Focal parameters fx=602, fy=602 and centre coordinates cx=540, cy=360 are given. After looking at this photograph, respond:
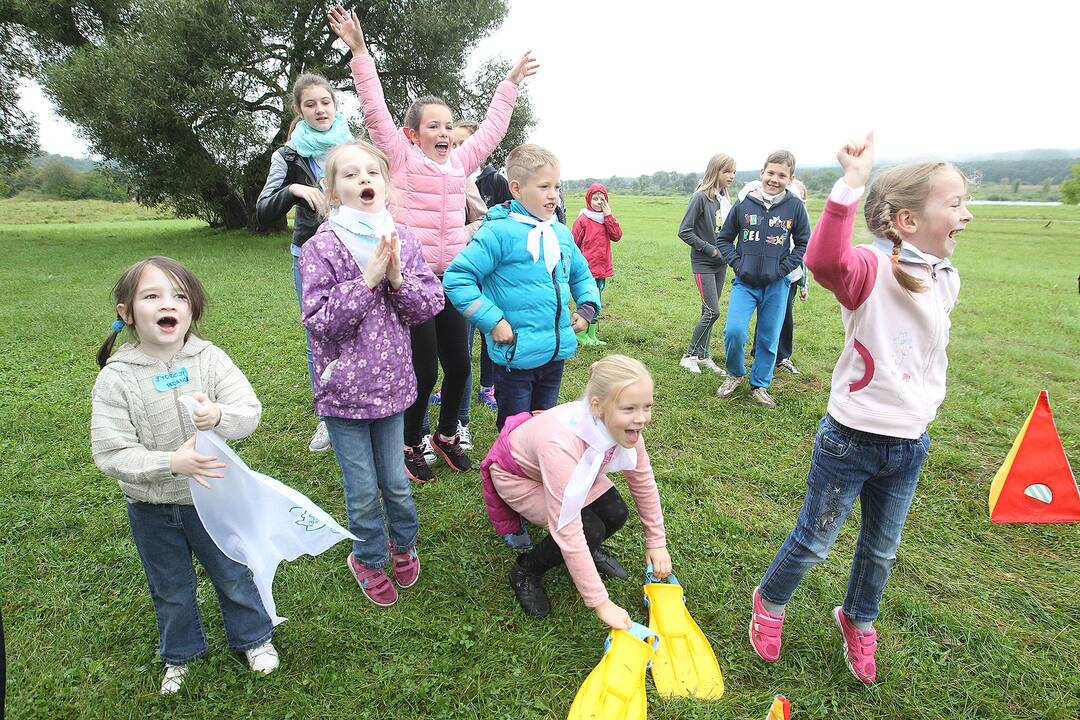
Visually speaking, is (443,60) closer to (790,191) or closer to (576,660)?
(790,191)

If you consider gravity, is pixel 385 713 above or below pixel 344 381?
below

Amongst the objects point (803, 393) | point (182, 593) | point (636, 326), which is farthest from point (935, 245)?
point (636, 326)

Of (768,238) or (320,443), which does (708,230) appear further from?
(320,443)

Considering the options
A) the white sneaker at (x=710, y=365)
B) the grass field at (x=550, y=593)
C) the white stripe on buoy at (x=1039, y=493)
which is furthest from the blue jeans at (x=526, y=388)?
the white sneaker at (x=710, y=365)

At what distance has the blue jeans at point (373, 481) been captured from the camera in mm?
2678

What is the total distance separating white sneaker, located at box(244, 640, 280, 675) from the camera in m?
2.44

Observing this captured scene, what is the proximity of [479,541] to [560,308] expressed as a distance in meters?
1.36

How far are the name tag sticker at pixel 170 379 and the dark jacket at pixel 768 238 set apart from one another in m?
4.29

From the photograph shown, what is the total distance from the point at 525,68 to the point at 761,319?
289 cm

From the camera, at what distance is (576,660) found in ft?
8.42

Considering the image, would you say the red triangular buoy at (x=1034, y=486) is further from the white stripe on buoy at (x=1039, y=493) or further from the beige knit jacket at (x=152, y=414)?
the beige knit jacket at (x=152, y=414)

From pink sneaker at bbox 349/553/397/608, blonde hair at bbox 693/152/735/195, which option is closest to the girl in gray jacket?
blonde hair at bbox 693/152/735/195

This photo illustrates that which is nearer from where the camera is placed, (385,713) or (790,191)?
(385,713)

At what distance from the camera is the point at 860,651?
2545 millimetres
